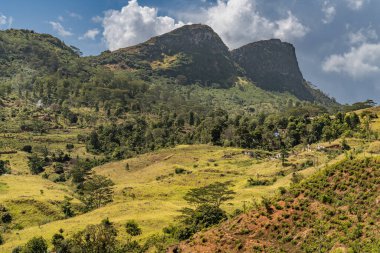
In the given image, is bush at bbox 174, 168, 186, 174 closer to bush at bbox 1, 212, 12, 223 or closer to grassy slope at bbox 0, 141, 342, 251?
grassy slope at bbox 0, 141, 342, 251

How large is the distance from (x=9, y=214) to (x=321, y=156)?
86.4 metres

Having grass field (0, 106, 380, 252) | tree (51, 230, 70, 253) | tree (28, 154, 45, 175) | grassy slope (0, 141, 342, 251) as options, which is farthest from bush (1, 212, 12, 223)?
tree (28, 154, 45, 175)

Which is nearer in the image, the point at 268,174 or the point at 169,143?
the point at 268,174

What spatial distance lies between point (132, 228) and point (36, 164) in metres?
87.7

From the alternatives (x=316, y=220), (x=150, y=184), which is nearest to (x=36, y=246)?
(x=316, y=220)

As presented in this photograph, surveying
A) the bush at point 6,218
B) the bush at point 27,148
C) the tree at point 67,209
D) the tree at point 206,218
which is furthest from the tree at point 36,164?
the tree at point 206,218

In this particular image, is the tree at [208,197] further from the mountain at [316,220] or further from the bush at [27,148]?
the bush at [27,148]

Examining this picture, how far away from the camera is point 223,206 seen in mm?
83750

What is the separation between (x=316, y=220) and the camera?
40.8 meters

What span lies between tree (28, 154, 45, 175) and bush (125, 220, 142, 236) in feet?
274

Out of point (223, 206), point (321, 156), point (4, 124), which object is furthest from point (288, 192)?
→ point (4, 124)

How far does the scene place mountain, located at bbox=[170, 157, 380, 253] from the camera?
3706 centimetres

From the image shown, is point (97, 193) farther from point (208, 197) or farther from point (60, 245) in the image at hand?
point (60, 245)

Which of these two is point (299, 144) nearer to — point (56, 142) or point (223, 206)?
point (223, 206)
